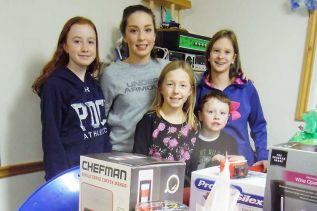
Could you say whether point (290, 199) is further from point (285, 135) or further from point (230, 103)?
point (285, 135)

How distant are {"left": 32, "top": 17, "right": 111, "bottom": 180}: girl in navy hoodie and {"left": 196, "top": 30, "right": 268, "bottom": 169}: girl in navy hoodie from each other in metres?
0.49

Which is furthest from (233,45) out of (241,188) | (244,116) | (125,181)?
(125,181)

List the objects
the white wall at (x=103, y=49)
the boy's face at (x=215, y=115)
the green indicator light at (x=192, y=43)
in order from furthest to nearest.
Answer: the green indicator light at (x=192, y=43) → the white wall at (x=103, y=49) → the boy's face at (x=215, y=115)

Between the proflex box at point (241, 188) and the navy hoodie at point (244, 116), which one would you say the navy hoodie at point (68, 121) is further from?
the proflex box at point (241, 188)

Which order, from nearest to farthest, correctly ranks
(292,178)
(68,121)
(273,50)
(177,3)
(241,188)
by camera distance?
(292,178) < (241,188) < (68,121) < (273,50) < (177,3)

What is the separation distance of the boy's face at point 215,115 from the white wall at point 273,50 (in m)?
1.13

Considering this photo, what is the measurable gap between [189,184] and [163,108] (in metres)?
0.65

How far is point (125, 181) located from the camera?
621 mm

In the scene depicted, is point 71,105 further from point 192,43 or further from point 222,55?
point 192,43

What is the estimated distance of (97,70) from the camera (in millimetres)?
1608

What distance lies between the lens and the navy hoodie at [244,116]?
1.49 m

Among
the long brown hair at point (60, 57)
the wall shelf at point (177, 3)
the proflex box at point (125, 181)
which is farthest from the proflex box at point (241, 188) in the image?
the wall shelf at point (177, 3)

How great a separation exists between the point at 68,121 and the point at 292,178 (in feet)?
3.34

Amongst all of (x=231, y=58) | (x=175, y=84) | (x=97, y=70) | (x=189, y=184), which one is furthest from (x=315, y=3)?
(x=189, y=184)
